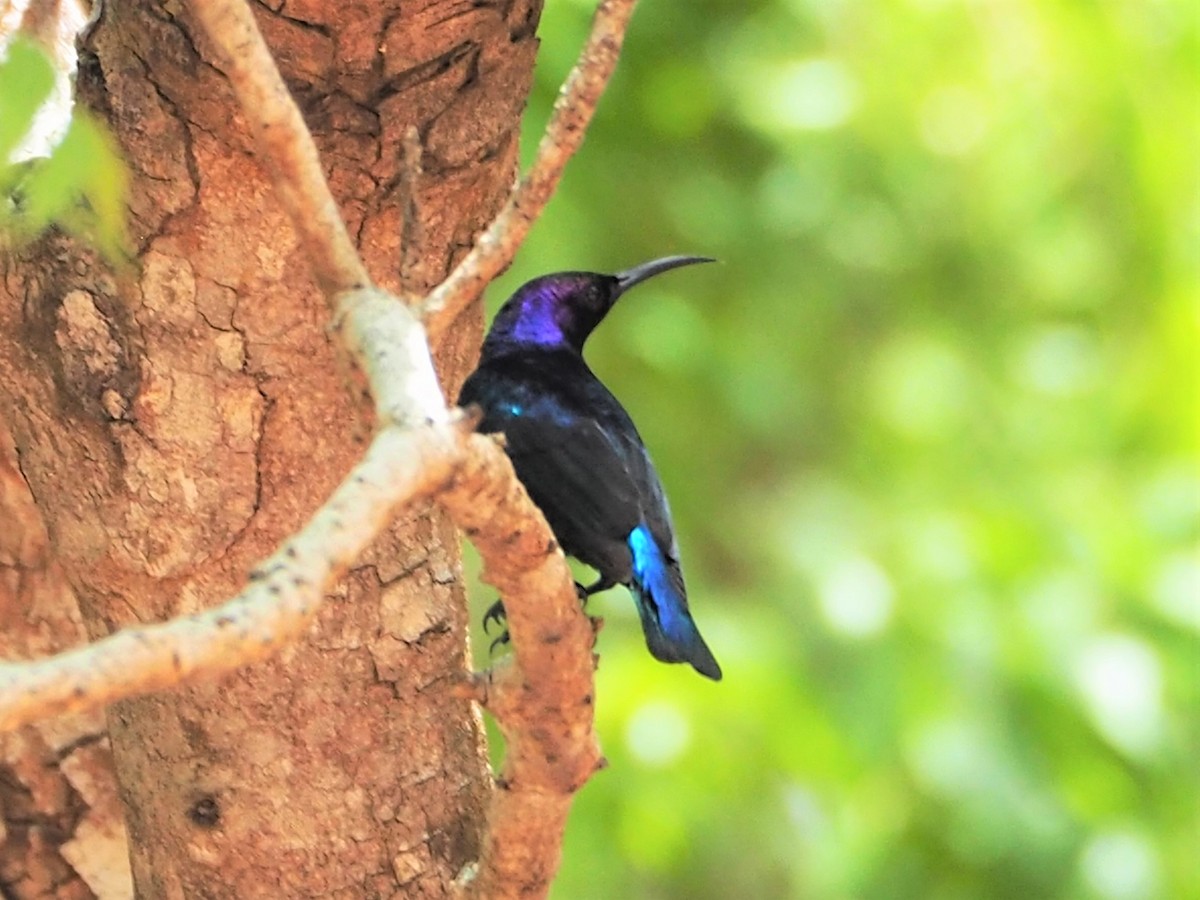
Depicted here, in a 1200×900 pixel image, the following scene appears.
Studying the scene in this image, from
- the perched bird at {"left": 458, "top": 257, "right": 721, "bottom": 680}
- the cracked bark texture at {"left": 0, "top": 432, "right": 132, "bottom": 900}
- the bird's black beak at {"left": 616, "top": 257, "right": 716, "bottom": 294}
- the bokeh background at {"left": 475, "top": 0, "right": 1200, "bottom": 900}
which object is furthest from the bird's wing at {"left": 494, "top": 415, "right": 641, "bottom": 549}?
the bokeh background at {"left": 475, "top": 0, "right": 1200, "bottom": 900}

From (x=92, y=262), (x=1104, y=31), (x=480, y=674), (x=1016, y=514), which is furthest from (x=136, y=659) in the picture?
(x=1104, y=31)

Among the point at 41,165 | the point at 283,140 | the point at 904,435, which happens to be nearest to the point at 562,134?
the point at 283,140

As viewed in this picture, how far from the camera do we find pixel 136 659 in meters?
1.07

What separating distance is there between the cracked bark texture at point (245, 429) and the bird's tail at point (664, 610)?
317 millimetres

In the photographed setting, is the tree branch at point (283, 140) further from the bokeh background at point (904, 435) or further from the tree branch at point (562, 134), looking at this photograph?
the bokeh background at point (904, 435)

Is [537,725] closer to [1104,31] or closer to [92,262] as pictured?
[92,262]

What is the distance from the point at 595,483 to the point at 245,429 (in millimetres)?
562

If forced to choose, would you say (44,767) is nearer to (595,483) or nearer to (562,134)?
(595,483)

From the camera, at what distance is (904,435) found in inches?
163

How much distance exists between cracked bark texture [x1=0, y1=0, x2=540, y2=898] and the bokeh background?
1.31 meters

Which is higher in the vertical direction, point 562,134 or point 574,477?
point 562,134

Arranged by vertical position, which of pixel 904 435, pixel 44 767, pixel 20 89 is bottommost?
pixel 904 435

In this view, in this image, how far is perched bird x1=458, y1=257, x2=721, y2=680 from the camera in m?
2.32

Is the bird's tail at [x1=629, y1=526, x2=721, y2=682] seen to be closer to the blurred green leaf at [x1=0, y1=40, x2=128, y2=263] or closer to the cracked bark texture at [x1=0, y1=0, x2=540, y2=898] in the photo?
the cracked bark texture at [x1=0, y1=0, x2=540, y2=898]
